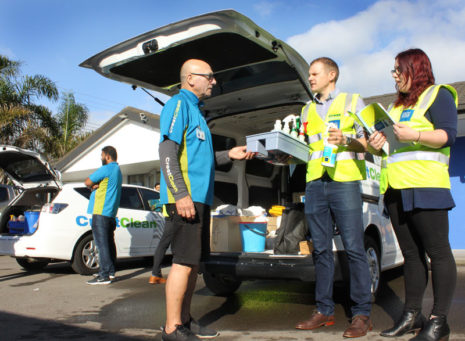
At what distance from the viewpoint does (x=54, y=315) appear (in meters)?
4.18

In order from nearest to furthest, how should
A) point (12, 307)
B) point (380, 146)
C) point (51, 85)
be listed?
1. point (380, 146)
2. point (12, 307)
3. point (51, 85)

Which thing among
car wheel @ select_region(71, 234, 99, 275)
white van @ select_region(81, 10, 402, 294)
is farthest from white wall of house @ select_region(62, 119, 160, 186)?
white van @ select_region(81, 10, 402, 294)

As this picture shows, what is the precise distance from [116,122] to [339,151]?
1360 cm

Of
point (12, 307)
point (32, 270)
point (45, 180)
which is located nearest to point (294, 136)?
point (12, 307)

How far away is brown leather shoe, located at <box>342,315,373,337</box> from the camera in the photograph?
10.3ft

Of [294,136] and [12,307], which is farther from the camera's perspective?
[12,307]

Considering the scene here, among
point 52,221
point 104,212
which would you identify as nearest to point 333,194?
point 104,212

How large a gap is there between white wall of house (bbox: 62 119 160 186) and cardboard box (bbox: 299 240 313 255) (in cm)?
1046

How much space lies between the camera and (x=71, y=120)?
74.7 feet

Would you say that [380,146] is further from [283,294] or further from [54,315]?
[54,315]

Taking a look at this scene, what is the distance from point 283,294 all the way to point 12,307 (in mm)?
2866

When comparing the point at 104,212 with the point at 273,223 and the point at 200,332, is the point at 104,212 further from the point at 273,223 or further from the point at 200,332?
the point at 200,332

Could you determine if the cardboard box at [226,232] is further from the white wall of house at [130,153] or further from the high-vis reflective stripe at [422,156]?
the white wall of house at [130,153]

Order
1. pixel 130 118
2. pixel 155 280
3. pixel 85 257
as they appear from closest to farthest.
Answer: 1. pixel 155 280
2. pixel 85 257
3. pixel 130 118
